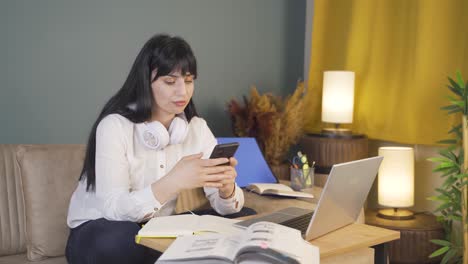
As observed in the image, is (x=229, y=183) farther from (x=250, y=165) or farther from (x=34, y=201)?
(x=250, y=165)

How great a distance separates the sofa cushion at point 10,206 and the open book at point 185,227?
2.74 ft

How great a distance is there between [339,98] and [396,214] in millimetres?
718

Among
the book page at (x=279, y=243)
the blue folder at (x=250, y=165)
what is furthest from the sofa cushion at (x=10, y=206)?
the book page at (x=279, y=243)

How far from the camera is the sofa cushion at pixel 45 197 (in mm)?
2203

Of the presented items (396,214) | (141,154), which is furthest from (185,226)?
(396,214)

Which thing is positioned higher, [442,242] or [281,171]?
[281,171]

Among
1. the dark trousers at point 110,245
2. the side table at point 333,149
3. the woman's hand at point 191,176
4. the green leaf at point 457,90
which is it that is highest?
the green leaf at point 457,90

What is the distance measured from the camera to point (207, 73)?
3590 millimetres

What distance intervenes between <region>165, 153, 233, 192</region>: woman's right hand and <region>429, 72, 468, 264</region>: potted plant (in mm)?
1468

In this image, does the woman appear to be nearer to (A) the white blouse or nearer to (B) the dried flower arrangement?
(A) the white blouse

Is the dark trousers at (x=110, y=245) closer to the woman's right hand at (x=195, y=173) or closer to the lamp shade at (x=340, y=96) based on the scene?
the woman's right hand at (x=195, y=173)

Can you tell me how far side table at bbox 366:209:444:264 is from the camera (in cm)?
303

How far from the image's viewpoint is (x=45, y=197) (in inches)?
88.3

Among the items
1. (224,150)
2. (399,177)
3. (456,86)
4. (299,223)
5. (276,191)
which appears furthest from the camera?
(399,177)
